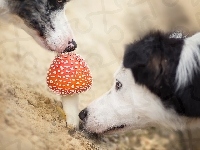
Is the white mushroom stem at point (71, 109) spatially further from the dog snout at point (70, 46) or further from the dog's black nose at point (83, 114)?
the dog snout at point (70, 46)

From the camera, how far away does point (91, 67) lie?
9.07 feet

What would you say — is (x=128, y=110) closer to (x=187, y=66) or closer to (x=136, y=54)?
(x=136, y=54)

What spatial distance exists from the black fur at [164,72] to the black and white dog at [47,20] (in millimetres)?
446

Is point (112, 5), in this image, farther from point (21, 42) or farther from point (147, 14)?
point (21, 42)

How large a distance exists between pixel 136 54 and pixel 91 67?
0.85 meters

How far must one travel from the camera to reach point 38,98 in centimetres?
236

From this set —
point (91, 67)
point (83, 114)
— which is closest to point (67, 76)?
point (83, 114)

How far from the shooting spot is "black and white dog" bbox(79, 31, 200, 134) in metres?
1.84

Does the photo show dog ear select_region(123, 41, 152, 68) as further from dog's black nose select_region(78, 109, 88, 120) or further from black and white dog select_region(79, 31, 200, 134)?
dog's black nose select_region(78, 109, 88, 120)

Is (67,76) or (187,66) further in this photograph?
(67,76)

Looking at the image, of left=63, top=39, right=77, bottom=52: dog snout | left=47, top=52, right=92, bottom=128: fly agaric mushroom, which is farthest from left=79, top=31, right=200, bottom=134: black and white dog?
left=63, top=39, right=77, bottom=52: dog snout

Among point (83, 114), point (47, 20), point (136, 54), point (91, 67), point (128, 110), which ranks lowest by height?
point (91, 67)

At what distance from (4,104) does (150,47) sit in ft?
2.52

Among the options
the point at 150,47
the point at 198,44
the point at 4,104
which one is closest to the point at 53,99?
the point at 4,104
